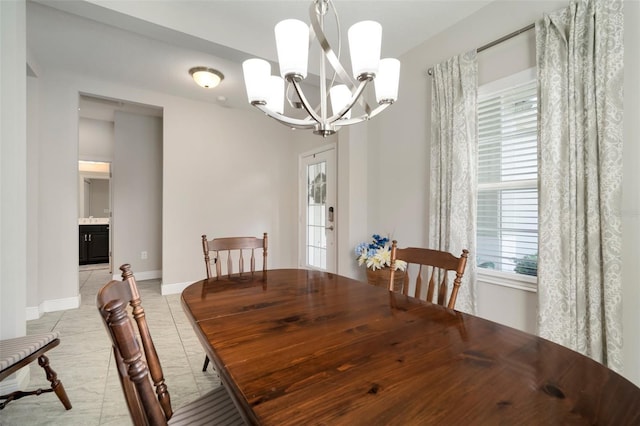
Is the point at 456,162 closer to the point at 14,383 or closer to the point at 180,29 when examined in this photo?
the point at 180,29

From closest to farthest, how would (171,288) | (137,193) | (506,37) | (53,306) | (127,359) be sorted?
1. (127,359)
2. (506,37)
3. (53,306)
4. (171,288)
5. (137,193)

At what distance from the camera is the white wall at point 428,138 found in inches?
59.1

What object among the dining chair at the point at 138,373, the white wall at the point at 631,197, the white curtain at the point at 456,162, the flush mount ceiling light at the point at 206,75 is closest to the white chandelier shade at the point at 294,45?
the dining chair at the point at 138,373

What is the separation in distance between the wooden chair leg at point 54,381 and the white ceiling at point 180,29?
221 cm

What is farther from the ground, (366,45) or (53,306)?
(366,45)

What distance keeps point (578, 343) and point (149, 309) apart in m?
3.87

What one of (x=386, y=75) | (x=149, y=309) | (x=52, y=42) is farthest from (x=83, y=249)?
(x=386, y=75)

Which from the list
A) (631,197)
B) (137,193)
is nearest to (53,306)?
(137,193)

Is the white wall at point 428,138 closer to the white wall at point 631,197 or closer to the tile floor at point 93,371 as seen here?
the white wall at point 631,197

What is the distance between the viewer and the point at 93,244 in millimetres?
6141

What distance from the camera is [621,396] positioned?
0.63 meters

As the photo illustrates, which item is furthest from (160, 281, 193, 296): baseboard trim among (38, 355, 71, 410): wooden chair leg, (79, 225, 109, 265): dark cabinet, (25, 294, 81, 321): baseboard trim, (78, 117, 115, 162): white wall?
(79, 225, 109, 265): dark cabinet

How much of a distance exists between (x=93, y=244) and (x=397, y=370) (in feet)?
24.5

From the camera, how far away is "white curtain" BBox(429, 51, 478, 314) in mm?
2145
